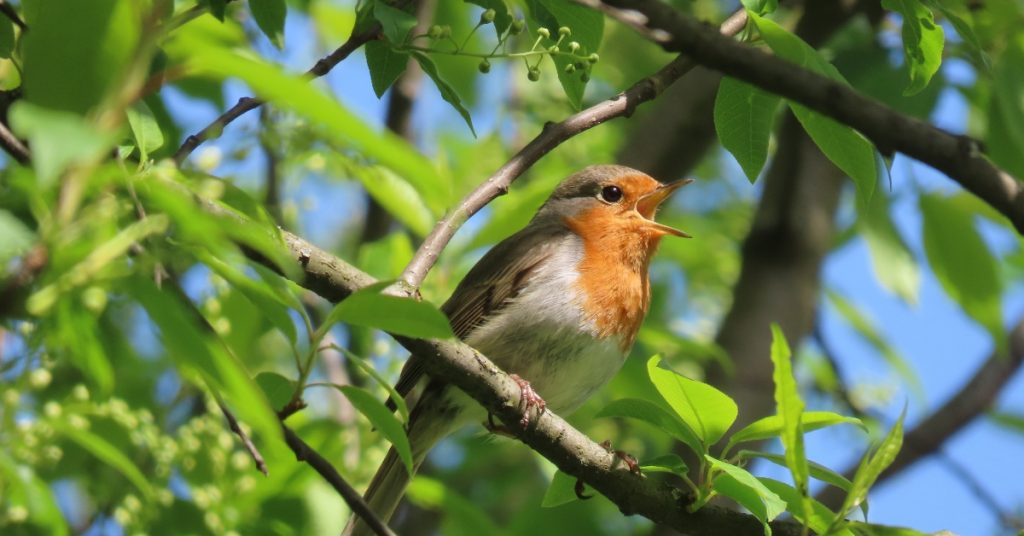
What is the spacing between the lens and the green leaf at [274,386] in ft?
9.16

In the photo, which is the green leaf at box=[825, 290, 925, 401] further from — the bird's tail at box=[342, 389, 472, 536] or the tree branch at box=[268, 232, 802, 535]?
the tree branch at box=[268, 232, 802, 535]

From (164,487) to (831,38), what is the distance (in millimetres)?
3888

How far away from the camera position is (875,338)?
7.15m

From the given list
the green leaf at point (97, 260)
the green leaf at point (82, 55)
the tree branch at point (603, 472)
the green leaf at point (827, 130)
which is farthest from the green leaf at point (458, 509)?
the green leaf at point (82, 55)

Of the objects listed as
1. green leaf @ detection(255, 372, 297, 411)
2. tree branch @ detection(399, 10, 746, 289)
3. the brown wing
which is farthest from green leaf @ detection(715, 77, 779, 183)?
the brown wing

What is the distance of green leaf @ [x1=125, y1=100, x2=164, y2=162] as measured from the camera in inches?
→ 98.5

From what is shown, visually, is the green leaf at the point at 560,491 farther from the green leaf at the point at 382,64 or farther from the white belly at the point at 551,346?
the white belly at the point at 551,346

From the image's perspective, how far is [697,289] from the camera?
27.5ft

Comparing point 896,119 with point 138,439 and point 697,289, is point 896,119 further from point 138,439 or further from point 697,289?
point 697,289

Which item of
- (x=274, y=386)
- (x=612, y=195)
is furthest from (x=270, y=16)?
(x=612, y=195)

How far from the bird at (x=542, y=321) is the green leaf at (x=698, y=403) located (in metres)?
1.78

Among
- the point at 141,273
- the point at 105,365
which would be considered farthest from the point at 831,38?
the point at 141,273

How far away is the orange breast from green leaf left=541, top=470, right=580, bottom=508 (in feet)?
5.32

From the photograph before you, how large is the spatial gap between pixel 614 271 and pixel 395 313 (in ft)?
10.6
